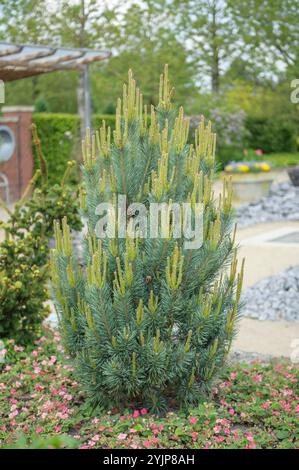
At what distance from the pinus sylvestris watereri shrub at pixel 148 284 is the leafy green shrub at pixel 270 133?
2194 cm

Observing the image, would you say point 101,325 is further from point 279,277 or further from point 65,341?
point 279,277

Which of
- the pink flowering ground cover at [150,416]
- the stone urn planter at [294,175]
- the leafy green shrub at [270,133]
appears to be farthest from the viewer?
the leafy green shrub at [270,133]

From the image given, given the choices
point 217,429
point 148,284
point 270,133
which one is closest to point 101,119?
point 270,133

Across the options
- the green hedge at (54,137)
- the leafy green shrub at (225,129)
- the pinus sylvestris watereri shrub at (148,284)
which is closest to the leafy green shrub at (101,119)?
the green hedge at (54,137)

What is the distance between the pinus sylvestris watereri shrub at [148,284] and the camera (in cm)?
333

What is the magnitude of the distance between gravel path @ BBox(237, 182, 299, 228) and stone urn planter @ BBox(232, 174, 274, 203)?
166 mm

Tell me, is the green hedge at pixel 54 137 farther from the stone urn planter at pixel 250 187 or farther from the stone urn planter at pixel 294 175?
the stone urn planter at pixel 294 175

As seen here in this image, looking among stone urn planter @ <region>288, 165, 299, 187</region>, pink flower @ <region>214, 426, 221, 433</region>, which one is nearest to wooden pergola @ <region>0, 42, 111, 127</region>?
pink flower @ <region>214, 426, 221, 433</region>

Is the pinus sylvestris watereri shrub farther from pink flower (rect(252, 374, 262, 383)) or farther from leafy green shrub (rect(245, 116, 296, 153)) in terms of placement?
leafy green shrub (rect(245, 116, 296, 153))

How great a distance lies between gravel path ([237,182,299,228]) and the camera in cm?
1248

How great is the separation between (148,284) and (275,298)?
353cm

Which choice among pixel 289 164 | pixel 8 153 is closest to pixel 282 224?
pixel 8 153

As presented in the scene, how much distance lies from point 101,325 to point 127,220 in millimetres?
576

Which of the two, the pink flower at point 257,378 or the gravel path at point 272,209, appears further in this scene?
the gravel path at point 272,209
